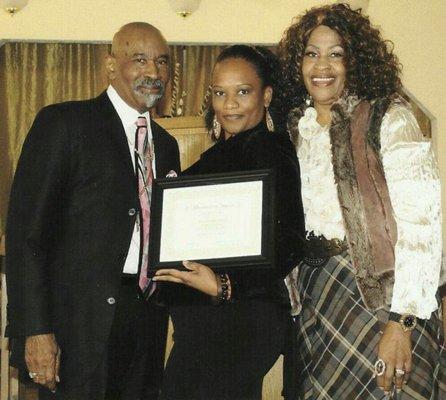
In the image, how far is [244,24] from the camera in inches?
302

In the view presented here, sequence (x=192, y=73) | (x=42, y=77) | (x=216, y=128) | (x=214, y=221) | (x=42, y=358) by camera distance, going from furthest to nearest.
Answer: (x=192, y=73)
(x=42, y=77)
(x=216, y=128)
(x=42, y=358)
(x=214, y=221)

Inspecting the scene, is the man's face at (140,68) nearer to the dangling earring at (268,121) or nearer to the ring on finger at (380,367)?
the dangling earring at (268,121)

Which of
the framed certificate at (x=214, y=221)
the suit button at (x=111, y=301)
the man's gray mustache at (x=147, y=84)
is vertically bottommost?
the suit button at (x=111, y=301)

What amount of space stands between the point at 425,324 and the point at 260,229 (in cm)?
58

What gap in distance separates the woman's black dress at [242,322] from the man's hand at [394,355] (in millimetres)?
315

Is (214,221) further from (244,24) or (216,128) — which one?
(244,24)

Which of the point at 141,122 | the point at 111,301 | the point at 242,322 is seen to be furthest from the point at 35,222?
→ the point at 242,322

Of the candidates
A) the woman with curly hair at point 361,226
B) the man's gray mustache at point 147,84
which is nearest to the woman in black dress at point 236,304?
the woman with curly hair at point 361,226

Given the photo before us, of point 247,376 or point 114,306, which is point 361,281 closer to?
point 247,376

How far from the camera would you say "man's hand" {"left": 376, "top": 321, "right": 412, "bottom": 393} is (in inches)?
97.1

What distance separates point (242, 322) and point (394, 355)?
0.46m

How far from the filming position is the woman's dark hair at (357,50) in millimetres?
2715

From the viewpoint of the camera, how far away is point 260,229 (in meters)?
2.52

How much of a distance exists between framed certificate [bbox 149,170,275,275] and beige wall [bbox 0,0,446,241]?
5.19 meters
